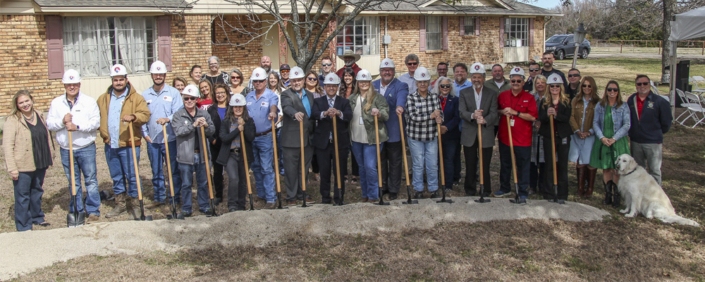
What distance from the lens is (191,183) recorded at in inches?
288

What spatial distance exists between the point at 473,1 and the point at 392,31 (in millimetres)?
4586

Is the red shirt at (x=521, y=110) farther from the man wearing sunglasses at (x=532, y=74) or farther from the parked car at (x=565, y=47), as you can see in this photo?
the parked car at (x=565, y=47)

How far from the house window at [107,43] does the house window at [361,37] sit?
7195 mm

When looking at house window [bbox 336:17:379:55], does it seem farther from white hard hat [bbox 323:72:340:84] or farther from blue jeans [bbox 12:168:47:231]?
blue jeans [bbox 12:168:47:231]

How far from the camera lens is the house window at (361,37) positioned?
2097cm

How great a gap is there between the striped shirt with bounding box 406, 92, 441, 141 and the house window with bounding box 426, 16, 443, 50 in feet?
53.8

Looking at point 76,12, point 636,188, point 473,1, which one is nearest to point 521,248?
point 636,188

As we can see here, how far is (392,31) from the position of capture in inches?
875

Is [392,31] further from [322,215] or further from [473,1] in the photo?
[322,215]

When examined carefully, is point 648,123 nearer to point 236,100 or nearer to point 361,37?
point 236,100

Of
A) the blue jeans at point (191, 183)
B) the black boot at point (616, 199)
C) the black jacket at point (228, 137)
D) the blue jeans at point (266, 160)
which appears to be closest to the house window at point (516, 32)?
the black boot at point (616, 199)

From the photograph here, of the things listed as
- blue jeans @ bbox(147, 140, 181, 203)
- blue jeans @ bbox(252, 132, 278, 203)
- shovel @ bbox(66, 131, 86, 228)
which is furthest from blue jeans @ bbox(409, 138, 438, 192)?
shovel @ bbox(66, 131, 86, 228)

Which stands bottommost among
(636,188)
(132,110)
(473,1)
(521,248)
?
(521,248)

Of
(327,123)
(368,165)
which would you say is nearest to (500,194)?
(368,165)
